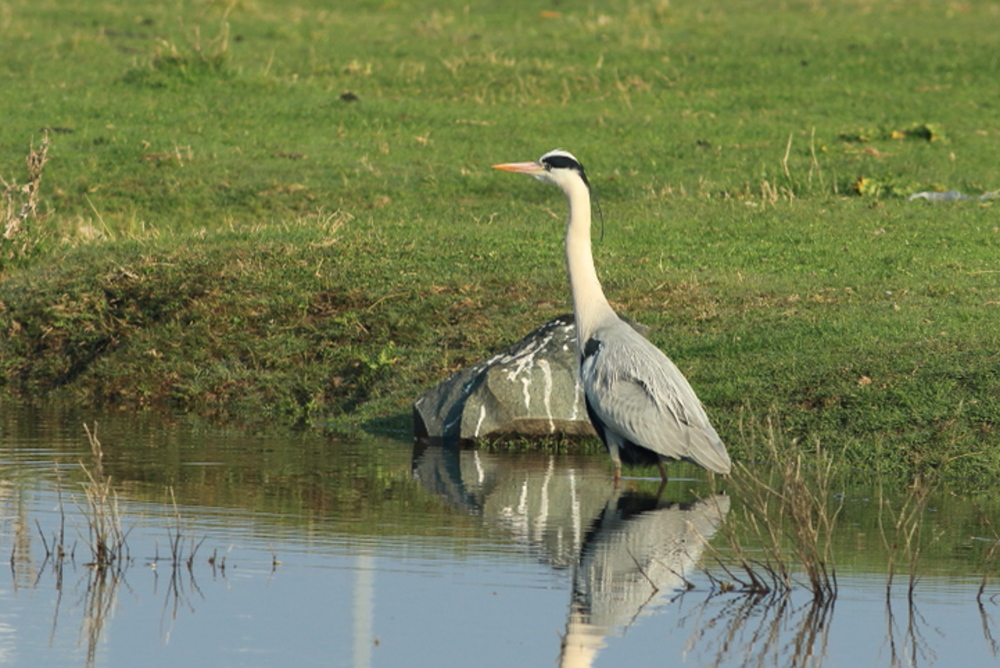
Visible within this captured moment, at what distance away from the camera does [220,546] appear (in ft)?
26.4

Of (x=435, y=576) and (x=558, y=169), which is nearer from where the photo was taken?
(x=435, y=576)

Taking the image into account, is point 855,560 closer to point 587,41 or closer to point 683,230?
→ point 683,230

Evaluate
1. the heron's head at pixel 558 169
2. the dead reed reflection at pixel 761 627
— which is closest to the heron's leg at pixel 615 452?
the heron's head at pixel 558 169

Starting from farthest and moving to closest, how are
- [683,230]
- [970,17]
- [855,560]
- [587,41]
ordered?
[970,17] < [587,41] < [683,230] < [855,560]

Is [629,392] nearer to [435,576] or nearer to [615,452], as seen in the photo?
[615,452]

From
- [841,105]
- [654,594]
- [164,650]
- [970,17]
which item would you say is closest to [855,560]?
[654,594]

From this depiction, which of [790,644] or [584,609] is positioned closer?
[790,644]

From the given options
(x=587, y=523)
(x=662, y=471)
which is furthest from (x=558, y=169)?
(x=587, y=523)

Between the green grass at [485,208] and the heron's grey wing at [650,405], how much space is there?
67 centimetres

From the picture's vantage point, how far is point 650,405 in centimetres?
953

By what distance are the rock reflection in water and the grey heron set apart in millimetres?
273

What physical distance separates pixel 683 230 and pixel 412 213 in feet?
9.60

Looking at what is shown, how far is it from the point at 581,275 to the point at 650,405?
3.53ft

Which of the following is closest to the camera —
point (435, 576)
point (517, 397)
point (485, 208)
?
point (435, 576)
